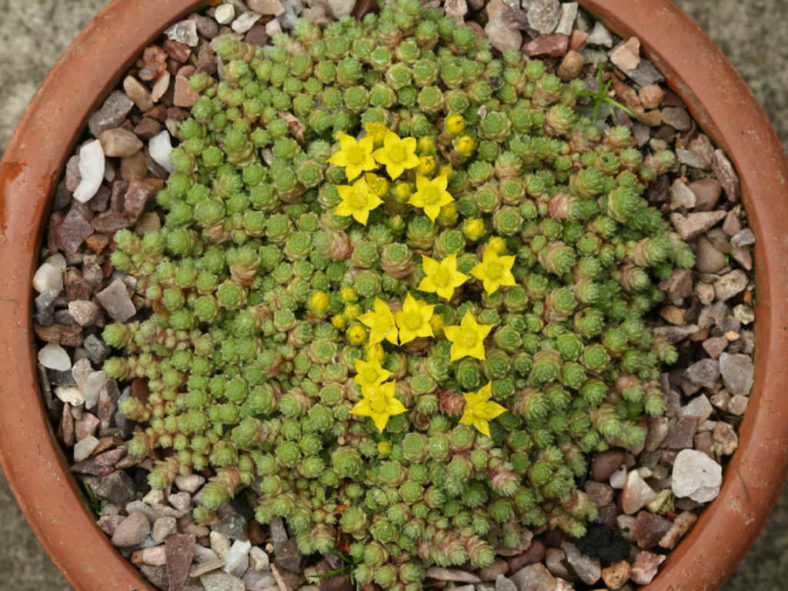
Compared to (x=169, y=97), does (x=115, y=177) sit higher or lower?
lower

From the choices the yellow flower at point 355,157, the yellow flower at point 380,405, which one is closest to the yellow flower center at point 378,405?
the yellow flower at point 380,405

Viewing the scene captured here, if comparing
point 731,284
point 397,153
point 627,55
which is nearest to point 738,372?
point 731,284

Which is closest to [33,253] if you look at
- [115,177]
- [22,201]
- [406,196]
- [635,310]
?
[22,201]

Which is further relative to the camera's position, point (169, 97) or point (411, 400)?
point (169, 97)

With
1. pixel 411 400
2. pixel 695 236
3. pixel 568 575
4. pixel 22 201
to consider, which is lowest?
pixel 568 575

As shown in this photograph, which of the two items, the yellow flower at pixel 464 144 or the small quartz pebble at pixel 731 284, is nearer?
the yellow flower at pixel 464 144

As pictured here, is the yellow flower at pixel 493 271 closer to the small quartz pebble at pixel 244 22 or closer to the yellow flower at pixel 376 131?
the yellow flower at pixel 376 131

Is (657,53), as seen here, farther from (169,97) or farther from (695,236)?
Answer: (169,97)
